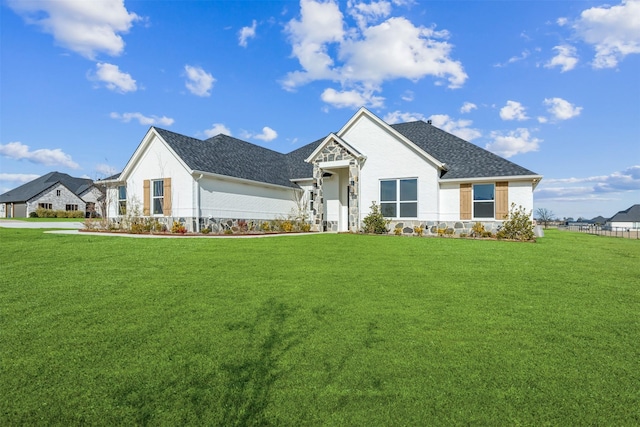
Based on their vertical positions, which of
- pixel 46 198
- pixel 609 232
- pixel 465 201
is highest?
pixel 46 198

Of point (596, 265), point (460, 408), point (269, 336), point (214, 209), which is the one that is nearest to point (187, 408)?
point (269, 336)

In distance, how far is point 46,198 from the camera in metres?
49.0

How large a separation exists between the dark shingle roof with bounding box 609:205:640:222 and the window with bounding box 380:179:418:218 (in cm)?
8004

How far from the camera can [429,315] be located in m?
4.78

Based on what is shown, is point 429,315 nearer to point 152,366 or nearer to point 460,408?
point 460,408

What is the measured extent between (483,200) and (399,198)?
13.5 ft

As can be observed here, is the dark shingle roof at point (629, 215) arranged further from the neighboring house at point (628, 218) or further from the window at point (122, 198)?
the window at point (122, 198)

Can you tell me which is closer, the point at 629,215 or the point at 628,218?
the point at 628,218

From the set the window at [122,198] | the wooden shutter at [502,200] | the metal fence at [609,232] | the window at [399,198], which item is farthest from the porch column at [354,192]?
the metal fence at [609,232]

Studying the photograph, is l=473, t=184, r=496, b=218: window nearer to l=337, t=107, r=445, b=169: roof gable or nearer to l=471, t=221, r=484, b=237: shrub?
l=471, t=221, r=484, b=237: shrub

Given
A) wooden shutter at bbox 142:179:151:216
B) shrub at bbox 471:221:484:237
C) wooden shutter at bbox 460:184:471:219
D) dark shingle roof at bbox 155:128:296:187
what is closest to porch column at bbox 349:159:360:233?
dark shingle roof at bbox 155:128:296:187

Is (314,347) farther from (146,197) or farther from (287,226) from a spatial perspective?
(146,197)

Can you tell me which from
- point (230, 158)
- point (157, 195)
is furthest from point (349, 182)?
point (157, 195)

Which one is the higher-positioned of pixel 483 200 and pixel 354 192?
pixel 354 192
